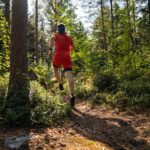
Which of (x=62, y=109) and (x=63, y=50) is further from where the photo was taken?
(x=63, y=50)

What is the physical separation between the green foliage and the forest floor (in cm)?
21

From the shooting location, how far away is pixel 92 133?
640 centimetres

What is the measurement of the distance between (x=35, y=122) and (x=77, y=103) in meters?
4.88

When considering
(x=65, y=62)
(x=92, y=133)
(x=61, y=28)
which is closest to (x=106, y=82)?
(x=65, y=62)

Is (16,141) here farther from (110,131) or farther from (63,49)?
(63,49)

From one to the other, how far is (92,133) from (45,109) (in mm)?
1165

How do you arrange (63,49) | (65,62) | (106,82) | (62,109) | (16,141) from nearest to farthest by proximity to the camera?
(16,141) → (62,109) → (65,62) → (63,49) → (106,82)

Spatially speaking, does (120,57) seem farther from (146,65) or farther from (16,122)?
(16,122)

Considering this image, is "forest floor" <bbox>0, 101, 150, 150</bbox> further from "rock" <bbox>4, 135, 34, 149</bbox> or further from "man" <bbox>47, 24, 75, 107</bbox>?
"man" <bbox>47, 24, 75, 107</bbox>

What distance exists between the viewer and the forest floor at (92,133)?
5.36m

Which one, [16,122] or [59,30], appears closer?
[16,122]

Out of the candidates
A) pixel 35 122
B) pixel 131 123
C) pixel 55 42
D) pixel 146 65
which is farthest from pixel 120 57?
pixel 35 122

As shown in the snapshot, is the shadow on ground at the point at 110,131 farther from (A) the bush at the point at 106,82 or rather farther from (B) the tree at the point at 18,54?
(A) the bush at the point at 106,82

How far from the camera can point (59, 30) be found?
899cm
